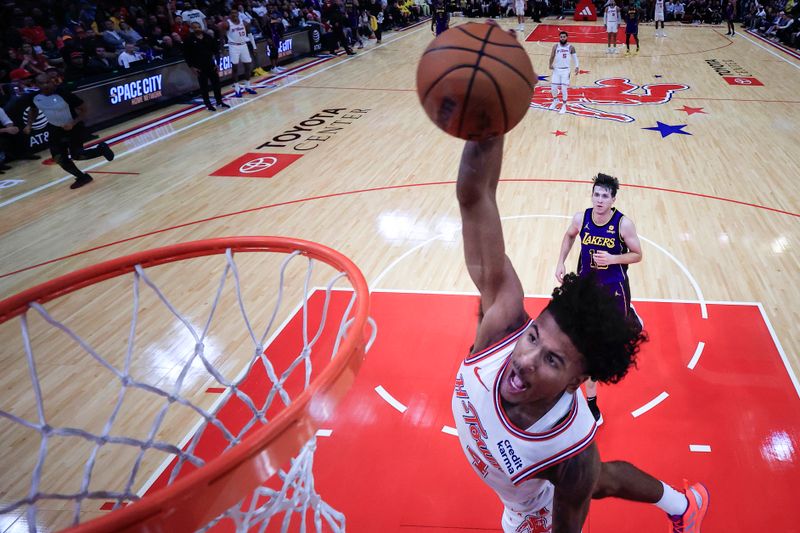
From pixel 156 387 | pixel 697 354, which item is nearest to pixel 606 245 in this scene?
pixel 697 354

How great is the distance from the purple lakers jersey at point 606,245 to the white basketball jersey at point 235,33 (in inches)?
472

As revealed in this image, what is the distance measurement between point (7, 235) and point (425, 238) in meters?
5.37

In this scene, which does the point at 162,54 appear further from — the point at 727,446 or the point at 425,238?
the point at 727,446

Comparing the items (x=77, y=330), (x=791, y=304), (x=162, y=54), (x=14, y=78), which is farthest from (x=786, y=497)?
(x=162, y=54)

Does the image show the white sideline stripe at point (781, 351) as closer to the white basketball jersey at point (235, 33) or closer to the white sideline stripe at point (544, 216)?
the white sideline stripe at point (544, 216)

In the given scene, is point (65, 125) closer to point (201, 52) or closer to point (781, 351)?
point (201, 52)

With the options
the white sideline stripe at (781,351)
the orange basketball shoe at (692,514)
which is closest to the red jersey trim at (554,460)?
the orange basketball shoe at (692,514)

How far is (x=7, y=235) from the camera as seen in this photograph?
23.3ft

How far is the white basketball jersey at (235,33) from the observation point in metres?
13.2

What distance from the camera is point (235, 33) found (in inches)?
521

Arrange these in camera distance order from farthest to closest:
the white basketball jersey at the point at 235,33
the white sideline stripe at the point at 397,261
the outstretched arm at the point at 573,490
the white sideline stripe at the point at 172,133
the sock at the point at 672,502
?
the white basketball jersey at the point at 235,33 < the white sideline stripe at the point at 172,133 < the white sideline stripe at the point at 397,261 < the sock at the point at 672,502 < the outstretched arm at the point at 573,490

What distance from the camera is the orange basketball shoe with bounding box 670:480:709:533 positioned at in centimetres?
287

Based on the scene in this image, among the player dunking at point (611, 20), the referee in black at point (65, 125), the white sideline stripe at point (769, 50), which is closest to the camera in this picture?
Answer: the referee in black at point (65, 125)

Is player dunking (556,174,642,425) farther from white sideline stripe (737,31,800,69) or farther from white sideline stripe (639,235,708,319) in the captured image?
white sideline stripe (737,31,800,69)
